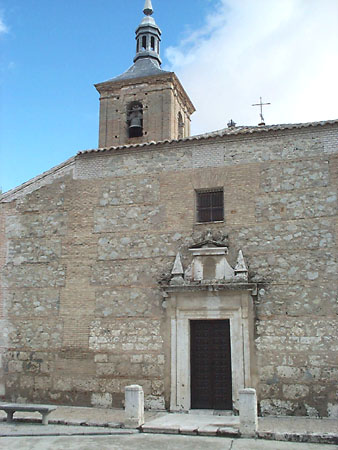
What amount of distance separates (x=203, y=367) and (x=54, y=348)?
11.5 ft

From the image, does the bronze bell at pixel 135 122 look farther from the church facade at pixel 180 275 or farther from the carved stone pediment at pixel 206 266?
the carved stone pediment at pixel 206 266

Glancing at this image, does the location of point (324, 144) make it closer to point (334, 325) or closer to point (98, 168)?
point (334, 325)

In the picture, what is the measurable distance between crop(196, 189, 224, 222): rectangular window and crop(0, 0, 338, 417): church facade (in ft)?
0.08

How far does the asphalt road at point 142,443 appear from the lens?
23.7 ft

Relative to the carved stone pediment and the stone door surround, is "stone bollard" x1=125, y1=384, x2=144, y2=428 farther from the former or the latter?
the carved stone pediment

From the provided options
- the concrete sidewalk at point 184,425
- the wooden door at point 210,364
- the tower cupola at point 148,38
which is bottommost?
the concrete sidewalk at point 184,425

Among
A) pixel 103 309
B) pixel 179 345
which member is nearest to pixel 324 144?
pixel 179 345

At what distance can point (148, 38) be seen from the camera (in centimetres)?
2042

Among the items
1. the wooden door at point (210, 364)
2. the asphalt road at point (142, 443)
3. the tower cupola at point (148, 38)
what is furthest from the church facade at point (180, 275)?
the tower cupola at point (148, 38)

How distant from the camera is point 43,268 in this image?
38.1ft

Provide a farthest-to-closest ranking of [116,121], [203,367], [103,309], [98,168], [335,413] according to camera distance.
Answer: [116,121]
[98,168]
[103,309]
[203,367]
[335,413]

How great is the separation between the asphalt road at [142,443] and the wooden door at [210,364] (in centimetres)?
202

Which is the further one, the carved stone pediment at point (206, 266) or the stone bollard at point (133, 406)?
the carved stone pediment at point (206, 266)

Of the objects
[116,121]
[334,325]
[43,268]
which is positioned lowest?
[334,325]
